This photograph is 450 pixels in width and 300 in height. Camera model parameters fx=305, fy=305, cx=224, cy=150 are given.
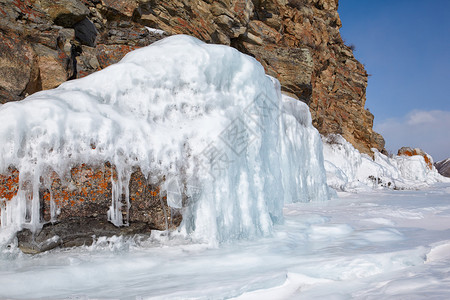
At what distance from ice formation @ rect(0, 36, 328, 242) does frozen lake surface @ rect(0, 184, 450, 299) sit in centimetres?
38

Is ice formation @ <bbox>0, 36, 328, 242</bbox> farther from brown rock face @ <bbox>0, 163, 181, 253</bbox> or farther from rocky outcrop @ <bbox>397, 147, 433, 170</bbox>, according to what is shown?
rocky outcrop @ <bbox>397, 147, 433, 170</bbox>

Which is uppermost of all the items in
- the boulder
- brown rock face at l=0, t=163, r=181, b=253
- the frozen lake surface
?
the boulder

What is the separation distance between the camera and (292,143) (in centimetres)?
867

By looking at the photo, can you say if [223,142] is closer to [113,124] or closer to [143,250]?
[113,124]

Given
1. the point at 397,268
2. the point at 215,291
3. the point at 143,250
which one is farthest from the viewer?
the point at 143,250

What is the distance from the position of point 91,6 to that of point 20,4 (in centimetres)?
240

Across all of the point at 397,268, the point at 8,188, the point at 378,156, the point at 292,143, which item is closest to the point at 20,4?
the point at 8,188

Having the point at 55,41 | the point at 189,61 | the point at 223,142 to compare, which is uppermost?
the point at 55,41

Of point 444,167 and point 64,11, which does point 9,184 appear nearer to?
point 64,11

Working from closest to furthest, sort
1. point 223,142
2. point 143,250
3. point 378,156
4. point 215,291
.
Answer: point 215,291
point 143,250
point 223,142
point 378,156

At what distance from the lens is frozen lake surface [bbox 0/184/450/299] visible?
203cm

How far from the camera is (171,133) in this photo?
3.76 metres

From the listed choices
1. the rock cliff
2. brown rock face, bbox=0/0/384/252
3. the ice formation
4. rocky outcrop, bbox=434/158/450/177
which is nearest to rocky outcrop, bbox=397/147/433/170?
the rock cliff

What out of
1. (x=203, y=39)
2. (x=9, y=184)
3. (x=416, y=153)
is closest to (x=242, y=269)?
(x=9, y=184)
